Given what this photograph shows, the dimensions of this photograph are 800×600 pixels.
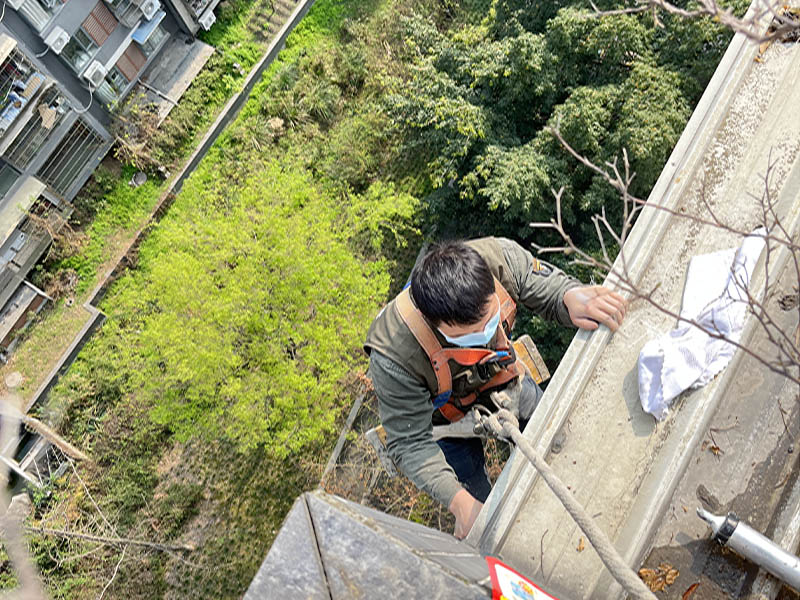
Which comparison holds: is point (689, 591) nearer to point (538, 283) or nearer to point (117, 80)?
point (538, 283)

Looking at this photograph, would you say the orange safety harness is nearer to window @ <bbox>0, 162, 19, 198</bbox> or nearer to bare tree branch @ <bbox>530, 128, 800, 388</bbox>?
bare tree branch @ <bbox>530, 128, 800, 388</bbox>

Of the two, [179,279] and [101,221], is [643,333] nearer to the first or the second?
[179,279]

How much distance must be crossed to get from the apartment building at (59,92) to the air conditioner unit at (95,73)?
2 cm

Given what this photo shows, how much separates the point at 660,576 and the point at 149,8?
12.7m

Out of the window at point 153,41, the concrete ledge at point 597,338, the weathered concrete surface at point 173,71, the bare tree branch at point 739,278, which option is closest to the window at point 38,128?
the weathered concrete surface at point 173,71

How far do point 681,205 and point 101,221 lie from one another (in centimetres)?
1149

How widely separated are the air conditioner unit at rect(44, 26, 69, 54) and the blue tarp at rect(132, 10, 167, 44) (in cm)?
145

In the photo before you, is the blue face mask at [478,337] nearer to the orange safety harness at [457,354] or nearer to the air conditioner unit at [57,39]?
the orange safety harness at [457,354]

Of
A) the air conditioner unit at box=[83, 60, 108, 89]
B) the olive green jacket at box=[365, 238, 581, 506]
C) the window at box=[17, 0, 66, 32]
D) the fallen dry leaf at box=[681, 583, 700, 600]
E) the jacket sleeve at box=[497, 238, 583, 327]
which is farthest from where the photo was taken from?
the air conditioner unit at box=[83, 60, 108, 89]

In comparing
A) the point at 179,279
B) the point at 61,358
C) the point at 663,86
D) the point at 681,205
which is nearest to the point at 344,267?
the point at 179,279

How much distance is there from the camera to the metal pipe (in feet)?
8.44

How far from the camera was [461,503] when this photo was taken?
→ 3.15 metres

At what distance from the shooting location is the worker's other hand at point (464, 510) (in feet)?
10.1

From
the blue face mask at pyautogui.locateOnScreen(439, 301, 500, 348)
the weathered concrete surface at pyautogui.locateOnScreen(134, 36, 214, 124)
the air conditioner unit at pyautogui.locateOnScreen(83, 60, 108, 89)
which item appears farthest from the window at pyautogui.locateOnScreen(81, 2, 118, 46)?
the blue face mask at pyautogui.locateOnScreen(439, 301, 500, 348)
